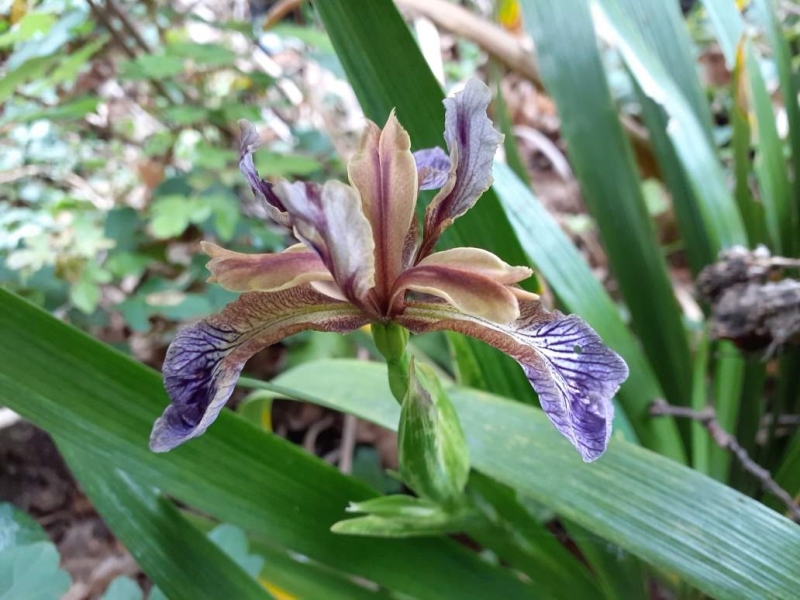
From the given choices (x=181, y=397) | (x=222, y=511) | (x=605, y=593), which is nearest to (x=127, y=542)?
(x=222, y=511)

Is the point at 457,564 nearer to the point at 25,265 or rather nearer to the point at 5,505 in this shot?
the point at 5,505

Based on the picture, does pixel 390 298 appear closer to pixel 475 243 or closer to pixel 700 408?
pixel 475 243

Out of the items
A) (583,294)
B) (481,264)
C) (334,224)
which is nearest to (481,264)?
(481,264)

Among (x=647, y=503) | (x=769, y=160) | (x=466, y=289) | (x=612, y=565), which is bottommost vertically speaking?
(x=612, y=565)

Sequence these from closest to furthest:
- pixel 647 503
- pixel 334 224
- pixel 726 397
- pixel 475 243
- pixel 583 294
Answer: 1. pixel 334 224
2. pixel 647 503
3. pixel 475 243
4. pixel 583 294
5. pixel 726 397

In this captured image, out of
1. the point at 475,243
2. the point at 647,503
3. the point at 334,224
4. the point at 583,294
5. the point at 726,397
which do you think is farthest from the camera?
the point at 726,397

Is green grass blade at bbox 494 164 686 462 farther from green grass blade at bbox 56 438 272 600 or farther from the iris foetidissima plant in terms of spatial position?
green grass blade at bbox 56 438 272 600

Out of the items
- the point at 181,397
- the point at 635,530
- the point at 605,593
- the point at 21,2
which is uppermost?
the point at 21,2

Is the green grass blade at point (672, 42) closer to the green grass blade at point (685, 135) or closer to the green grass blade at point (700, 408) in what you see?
the green grass blade at point (685, 135)
